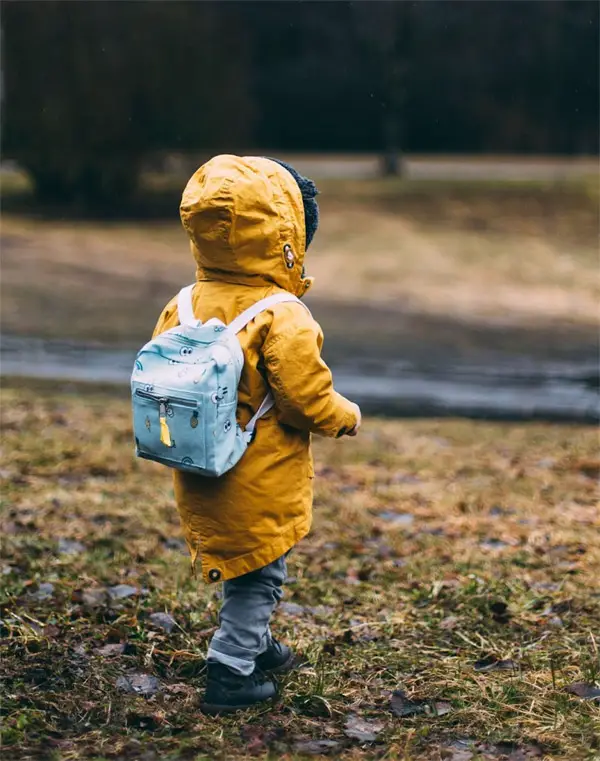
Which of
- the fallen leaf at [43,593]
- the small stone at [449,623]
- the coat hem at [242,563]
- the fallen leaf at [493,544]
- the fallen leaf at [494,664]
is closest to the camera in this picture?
the coat hem at [242,563]

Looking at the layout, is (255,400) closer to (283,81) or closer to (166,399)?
(166,399)

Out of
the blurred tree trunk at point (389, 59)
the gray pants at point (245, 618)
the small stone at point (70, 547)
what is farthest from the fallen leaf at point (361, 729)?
the blurred tree trunk at point (389, 59)

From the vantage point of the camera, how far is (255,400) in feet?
11.4

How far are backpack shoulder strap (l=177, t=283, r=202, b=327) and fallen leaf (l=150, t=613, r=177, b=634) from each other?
1406 millimetres

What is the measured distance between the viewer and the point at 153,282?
16.6 m

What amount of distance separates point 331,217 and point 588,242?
189 inches

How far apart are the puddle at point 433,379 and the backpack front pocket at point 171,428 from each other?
556 centimetres

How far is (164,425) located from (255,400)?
31cm

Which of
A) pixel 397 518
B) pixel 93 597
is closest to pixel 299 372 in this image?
pixel 93 597

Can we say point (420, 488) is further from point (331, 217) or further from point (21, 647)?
point (331, 217)

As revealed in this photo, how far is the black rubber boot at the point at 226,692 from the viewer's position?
361 cm

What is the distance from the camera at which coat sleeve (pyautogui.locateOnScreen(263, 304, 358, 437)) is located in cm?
336

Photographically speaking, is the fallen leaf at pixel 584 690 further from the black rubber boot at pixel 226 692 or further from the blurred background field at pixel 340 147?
the blurred background field at pixel 340 147

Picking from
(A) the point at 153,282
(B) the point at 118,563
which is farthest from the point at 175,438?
(A) the point at 153,282
